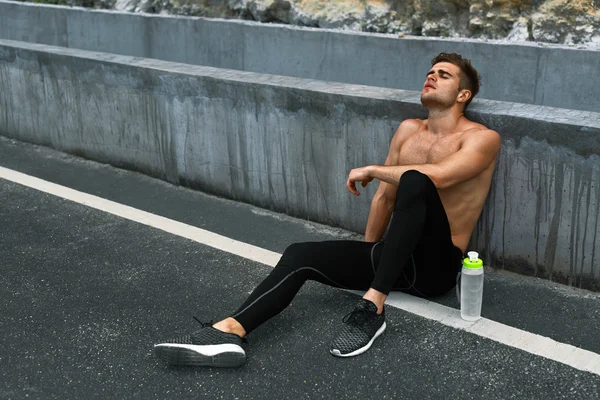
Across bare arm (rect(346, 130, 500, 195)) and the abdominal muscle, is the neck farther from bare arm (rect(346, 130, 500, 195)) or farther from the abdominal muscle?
the abdominal muscle

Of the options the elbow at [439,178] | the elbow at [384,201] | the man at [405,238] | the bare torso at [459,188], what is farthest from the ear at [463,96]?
the elbow at [384,201]

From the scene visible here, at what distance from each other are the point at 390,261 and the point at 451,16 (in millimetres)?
5669

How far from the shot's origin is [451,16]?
9.70 metres

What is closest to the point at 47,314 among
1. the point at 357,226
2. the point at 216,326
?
the point at 216,326

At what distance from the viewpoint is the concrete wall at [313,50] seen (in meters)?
7.84

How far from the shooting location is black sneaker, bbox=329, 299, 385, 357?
446 centimetres

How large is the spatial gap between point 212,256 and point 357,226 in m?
1.01

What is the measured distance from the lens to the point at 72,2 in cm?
1466

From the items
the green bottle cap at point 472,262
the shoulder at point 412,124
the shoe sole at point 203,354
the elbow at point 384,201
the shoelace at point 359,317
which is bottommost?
the shoe sole at point 203,354

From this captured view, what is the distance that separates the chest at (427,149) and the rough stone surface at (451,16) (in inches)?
166

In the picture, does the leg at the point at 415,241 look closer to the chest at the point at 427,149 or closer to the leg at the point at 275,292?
the leg at the point at 275,292

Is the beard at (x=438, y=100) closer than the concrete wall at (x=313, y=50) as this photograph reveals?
Yes

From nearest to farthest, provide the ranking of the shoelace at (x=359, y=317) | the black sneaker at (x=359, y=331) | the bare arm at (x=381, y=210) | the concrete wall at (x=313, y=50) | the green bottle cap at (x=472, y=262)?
the black sneaker at (x=359, y=331) → the shoelace at (x=359, y=317) → the green bottle cap at (x=472, y=262) → the bare arm at (x=381, y=210) → the concrete wall at (x=313, y=50)

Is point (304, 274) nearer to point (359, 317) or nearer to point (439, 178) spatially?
point (359, 317)
